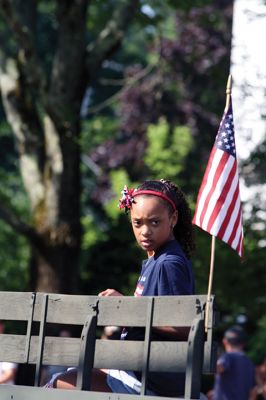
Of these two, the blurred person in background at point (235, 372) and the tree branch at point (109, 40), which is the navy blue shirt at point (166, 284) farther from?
the tree branch at point (109, 40)

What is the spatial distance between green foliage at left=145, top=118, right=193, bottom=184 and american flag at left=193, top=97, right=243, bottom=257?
16315 mm

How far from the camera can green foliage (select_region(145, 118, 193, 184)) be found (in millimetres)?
24000

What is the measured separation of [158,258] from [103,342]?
514mm

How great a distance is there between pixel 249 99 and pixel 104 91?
2307cm

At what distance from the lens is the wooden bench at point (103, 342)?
521 centimetres

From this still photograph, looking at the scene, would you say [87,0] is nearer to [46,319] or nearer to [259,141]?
[259,141]

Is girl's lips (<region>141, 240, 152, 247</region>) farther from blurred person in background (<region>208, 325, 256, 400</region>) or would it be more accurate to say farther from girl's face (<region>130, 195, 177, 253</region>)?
blurred person in background (<region>208, 325, 256, 400</region>)

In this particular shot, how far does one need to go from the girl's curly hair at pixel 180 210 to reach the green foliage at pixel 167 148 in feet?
54.3

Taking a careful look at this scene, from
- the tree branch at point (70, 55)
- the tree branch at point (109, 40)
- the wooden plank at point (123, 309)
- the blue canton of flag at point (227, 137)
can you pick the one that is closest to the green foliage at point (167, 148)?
the tree branch at point (109, 40)

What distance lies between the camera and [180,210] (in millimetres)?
6082

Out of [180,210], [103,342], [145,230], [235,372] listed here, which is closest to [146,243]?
[145,230]

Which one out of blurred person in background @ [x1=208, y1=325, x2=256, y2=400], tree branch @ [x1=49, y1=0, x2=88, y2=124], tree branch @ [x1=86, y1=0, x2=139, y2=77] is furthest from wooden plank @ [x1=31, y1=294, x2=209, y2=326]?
tree branch @ [x1=86, y1=0, x2=139, y2=77]

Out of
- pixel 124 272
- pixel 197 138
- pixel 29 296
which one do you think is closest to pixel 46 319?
pixel 29 296

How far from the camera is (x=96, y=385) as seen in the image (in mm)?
5738
